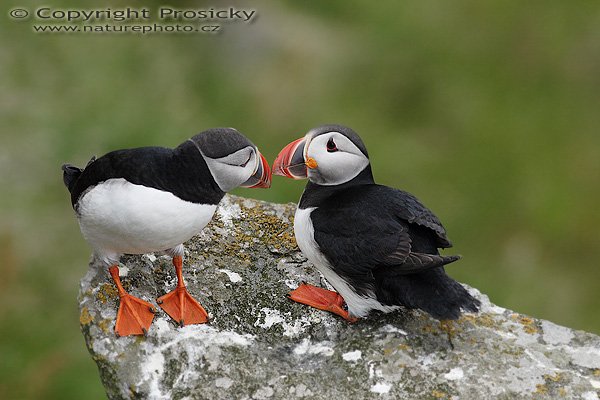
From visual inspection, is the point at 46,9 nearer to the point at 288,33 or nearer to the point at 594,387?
the point at 288,33

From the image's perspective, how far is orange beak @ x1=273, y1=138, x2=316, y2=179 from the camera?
13.0 feet

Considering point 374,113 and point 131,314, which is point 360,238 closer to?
point 131,314

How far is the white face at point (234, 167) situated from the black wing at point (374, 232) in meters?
0.41

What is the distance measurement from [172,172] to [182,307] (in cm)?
65

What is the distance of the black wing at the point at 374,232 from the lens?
359cm

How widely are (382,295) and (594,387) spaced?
3.31ft

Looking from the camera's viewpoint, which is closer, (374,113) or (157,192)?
(157,192)

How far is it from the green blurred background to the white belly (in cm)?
209

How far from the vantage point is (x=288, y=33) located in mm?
7305

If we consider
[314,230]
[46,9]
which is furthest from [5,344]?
[46,9]

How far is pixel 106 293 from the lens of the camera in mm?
3873

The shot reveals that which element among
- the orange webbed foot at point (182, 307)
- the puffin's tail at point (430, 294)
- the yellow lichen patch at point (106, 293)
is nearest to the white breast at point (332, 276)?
the puffin's tail at point (430, 294)

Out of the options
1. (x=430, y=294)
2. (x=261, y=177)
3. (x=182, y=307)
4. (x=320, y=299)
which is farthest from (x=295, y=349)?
(x=261, y=177)

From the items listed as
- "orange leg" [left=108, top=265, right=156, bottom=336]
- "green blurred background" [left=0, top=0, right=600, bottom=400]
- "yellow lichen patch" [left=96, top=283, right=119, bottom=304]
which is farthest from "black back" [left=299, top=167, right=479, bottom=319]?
"green blurred background" [left=0, top=0, right=600, bottom=400]
